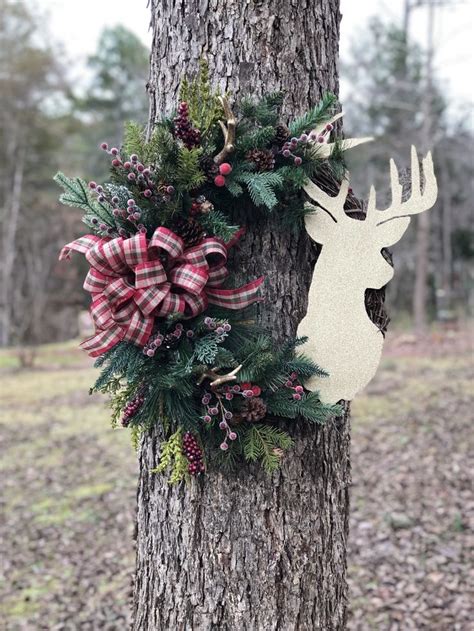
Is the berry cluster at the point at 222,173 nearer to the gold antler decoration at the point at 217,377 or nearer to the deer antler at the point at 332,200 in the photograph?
the deer antler at the point at 332,200

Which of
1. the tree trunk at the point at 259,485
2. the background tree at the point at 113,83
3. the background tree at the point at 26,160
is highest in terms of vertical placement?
the background tree at the point at 113,83

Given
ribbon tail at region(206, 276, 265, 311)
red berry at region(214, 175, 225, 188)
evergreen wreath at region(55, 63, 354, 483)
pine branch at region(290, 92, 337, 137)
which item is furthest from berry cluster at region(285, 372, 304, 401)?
pine branch at region(290, 92, 337, 137)

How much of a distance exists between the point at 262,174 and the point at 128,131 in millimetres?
342

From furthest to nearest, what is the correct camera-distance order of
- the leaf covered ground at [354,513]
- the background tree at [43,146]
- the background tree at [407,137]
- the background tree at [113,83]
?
1. the background tree at [113,83]
2. the background tree at [407,137]
3. the background tree at [43,146]
4. the leaf covered ground at [354,513]

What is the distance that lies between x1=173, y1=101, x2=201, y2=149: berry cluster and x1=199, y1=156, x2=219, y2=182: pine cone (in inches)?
1.5

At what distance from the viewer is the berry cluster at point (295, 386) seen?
1.34 meters

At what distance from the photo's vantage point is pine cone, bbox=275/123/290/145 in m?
1.34

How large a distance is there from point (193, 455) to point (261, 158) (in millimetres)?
735

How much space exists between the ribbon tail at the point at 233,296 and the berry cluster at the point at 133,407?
0.30 metres

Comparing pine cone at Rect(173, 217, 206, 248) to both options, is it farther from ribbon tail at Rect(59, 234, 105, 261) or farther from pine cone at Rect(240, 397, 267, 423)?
pine cone at Rect(240, 397, 267, 423)

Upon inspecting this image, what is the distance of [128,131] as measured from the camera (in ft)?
4.35

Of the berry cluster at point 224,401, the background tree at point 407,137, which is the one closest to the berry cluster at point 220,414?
the berry cluster at point 224,401

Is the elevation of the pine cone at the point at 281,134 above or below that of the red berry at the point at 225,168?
above

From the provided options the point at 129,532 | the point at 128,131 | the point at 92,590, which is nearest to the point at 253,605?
the point at 128,131
